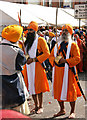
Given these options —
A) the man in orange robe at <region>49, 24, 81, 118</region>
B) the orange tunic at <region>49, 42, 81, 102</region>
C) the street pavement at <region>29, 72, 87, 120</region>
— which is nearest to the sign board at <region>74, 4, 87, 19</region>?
the street pavement at <region>29, 72, 87, 120</region>

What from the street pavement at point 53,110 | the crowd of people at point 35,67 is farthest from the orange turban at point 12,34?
the street pavement at point 53,110

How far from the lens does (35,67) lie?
404 centimetres

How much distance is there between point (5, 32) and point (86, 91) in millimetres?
3251

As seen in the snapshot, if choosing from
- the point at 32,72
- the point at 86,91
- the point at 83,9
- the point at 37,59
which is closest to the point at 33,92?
the point at 32,72

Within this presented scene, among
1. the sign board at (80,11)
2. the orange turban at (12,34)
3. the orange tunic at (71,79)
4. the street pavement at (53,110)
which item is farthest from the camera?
the sign board at (80,11)

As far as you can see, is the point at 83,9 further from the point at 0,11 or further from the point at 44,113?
the point at 44,113

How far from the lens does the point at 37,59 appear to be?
156 inches

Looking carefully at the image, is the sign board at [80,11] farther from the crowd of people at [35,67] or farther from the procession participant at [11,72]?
the procession participant at [11,72]

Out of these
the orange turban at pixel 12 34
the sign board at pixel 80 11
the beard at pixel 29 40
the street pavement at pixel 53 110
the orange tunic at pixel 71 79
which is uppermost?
the sign board at pixel 80 11

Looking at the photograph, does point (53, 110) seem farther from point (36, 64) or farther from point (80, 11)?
point (80, 11)

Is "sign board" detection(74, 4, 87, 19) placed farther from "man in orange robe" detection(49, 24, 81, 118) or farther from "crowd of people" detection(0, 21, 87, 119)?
"man in orange robe" detection(49, 24, 81, 118)

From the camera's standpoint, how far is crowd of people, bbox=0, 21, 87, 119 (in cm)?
272

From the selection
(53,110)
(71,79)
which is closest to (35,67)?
(71,79)

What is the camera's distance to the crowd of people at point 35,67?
2.72m
